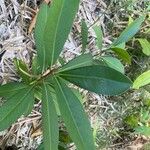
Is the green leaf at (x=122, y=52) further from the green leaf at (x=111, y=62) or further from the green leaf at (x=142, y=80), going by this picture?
the green leaf at (x=142, y=80)

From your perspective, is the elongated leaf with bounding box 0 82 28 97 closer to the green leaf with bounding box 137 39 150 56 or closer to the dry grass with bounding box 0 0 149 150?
the dry grass with bounding box 0 0 149 150

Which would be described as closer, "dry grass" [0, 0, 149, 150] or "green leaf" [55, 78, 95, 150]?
"green leaf" [55, 78, 95, 150]

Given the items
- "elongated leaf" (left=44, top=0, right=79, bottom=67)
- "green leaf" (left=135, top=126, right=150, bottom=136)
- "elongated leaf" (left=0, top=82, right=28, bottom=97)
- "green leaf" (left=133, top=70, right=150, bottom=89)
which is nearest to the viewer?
"elongated leaf" (left=44, top=0, right=79, bottom=67)

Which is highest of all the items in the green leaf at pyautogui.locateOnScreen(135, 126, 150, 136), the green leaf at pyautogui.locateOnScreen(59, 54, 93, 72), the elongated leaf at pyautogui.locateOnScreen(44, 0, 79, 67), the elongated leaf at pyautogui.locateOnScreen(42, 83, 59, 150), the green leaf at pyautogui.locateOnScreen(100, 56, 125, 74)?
the elongated leaf at pyautogui.locateOnScreen(44, 0, 79, 67)

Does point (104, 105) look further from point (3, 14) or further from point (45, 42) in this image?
point (45, 42)

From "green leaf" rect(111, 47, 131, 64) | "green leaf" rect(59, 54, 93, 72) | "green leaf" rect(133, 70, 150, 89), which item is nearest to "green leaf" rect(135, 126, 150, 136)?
"green leaf" rect(133, 70, 150, 89)

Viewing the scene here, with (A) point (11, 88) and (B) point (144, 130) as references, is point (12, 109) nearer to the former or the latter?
(A) point (11, 88)

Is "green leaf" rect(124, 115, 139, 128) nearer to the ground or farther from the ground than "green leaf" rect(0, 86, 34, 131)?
nearer to the ground

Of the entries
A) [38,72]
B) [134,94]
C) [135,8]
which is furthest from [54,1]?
[134,94]
